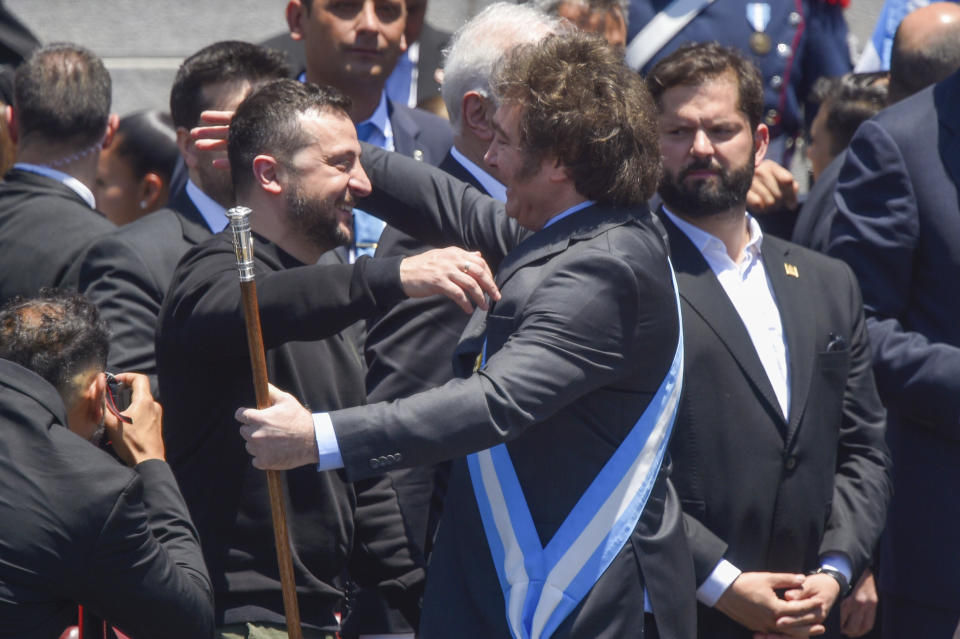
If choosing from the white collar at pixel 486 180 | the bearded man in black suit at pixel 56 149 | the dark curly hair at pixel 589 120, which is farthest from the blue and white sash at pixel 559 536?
the bearded man in black suit at pixel 56 149

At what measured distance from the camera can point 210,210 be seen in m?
4.07

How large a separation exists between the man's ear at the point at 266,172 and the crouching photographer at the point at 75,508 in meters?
0.53

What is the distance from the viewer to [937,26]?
4.66 m

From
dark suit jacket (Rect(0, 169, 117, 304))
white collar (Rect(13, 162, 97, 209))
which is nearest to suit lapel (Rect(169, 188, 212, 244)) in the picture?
dark suit jacket (Rect(0, 169, 117, 304))

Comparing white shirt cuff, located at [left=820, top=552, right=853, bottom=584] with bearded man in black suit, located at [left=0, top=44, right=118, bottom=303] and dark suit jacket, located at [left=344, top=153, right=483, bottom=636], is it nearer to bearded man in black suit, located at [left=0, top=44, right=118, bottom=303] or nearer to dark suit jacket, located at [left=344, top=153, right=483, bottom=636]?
dark suit jacket, located at [left=344, top=153, right=483, bottom=636]

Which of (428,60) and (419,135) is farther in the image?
(428,60)

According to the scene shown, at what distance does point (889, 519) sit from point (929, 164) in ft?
3.31

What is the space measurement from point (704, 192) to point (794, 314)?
0.39 meters

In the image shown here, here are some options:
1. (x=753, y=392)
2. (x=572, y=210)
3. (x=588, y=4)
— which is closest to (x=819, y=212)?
(x=588, y=4)

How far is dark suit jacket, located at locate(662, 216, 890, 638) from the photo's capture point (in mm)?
3518

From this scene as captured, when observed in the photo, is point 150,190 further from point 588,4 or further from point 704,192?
point 704,192

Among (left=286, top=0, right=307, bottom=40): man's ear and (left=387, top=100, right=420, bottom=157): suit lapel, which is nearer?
(left=387, top=100, right=420, bottom=157): suit lapel

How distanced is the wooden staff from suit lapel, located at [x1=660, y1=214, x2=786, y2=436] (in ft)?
3.81

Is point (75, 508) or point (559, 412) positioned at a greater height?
point (559, 412)
